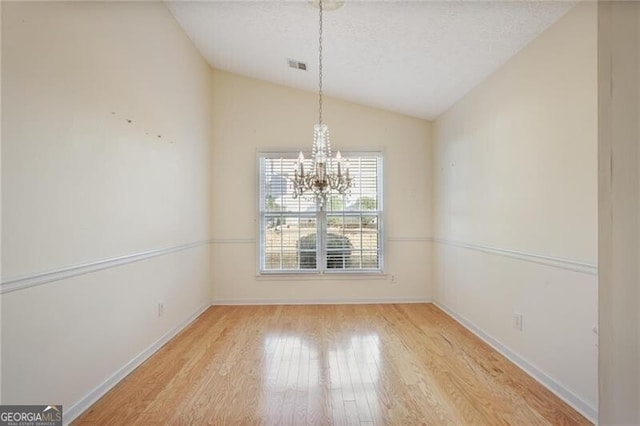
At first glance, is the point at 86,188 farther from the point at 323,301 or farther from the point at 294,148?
the point at 323,301

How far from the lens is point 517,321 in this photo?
282 cm

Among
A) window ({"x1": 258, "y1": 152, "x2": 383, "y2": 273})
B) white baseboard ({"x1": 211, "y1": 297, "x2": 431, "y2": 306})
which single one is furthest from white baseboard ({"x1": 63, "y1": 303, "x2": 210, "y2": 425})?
window ({"x1": 258, "y1": 152, "x2": 383, "y2": 273})

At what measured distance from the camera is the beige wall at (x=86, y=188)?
1.72 m

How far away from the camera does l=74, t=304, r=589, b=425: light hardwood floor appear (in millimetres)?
2096

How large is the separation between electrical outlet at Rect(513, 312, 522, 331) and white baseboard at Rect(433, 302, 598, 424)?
8.8 inches

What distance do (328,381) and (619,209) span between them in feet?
7.83

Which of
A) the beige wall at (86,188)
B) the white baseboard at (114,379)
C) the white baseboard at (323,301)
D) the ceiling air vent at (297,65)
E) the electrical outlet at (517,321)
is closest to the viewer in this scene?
the beige wall at (86,188)

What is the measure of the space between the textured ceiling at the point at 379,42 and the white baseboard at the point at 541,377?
2533mm

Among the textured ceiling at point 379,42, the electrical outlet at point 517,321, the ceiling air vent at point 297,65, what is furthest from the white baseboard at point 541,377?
the ceiling air vent at point 297,65

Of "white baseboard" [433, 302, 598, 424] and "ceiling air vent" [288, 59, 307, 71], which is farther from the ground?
"ceiling air vent" [288, 59, 307, 71]

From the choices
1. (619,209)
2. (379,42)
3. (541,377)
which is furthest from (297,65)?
(619,209)

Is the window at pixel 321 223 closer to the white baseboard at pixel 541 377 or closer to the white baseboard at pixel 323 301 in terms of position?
the white baseboard at pixel 323 301

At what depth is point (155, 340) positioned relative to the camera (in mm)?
3109

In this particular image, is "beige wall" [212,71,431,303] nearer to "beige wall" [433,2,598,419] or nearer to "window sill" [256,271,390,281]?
"window sill" [256,271,390,281]
